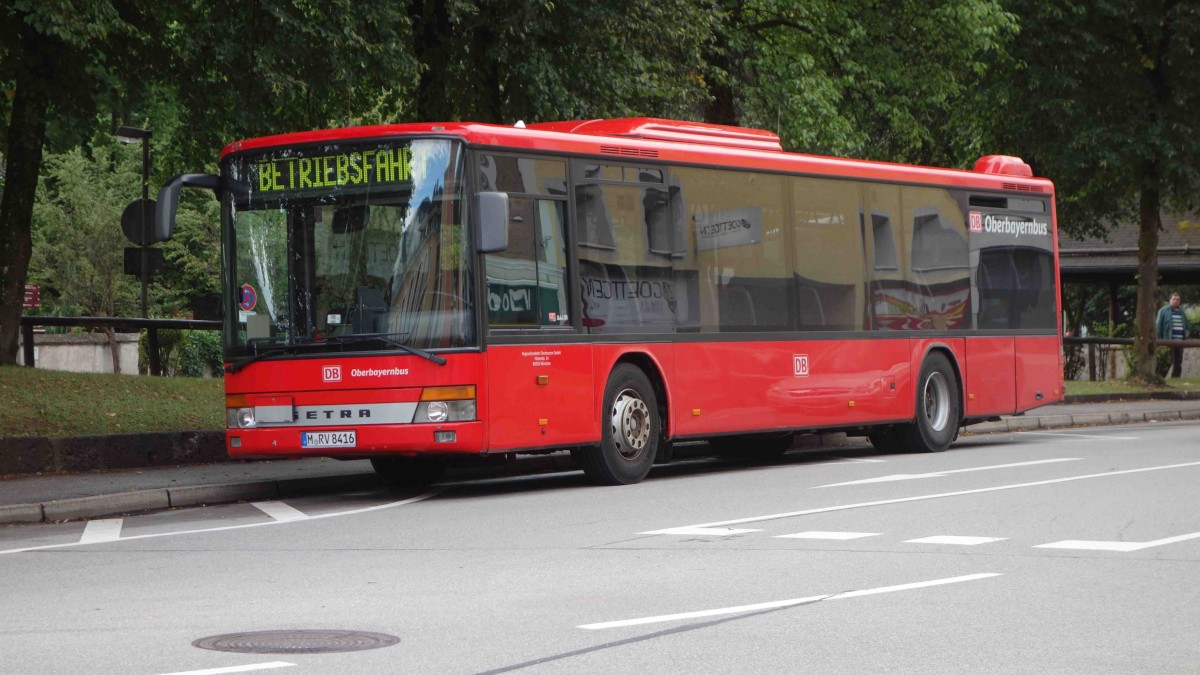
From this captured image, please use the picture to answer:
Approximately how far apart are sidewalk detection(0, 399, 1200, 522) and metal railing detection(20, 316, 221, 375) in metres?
4.75

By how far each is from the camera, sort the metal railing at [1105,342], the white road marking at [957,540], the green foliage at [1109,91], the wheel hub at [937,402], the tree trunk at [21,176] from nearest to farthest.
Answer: the white road marking at [957,540], the wheel hub at [937,402], the tree trunk at [21,176], the green foliage at [1109,91], the metal railing at [1105,342]

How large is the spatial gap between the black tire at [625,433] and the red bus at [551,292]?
26 mm

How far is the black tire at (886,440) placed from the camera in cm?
2045

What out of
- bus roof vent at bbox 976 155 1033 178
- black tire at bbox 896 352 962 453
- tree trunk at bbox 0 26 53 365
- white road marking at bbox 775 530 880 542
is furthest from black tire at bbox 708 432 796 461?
tree trunk at bbox 0 26 53 365

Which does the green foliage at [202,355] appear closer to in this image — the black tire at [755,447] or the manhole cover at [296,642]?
the black tire at [755,447]

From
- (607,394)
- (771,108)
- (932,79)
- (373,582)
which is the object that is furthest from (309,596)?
(932,79)

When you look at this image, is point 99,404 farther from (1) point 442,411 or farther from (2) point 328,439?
(1) point 442,411

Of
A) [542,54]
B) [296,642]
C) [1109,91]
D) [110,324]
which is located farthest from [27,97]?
[1109,91]


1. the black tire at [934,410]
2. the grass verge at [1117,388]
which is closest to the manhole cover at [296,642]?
the black tire at [934,410]

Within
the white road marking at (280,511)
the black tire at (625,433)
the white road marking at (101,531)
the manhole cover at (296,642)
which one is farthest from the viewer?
the black tire at (625,433)

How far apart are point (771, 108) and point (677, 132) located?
13928 mm

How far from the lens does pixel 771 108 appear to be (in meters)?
30.5

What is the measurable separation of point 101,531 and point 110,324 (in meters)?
10.7

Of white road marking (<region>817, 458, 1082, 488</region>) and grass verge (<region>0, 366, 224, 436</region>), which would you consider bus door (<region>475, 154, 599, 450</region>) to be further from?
grass verge (<region>0, 366, 224, 436</region>)
